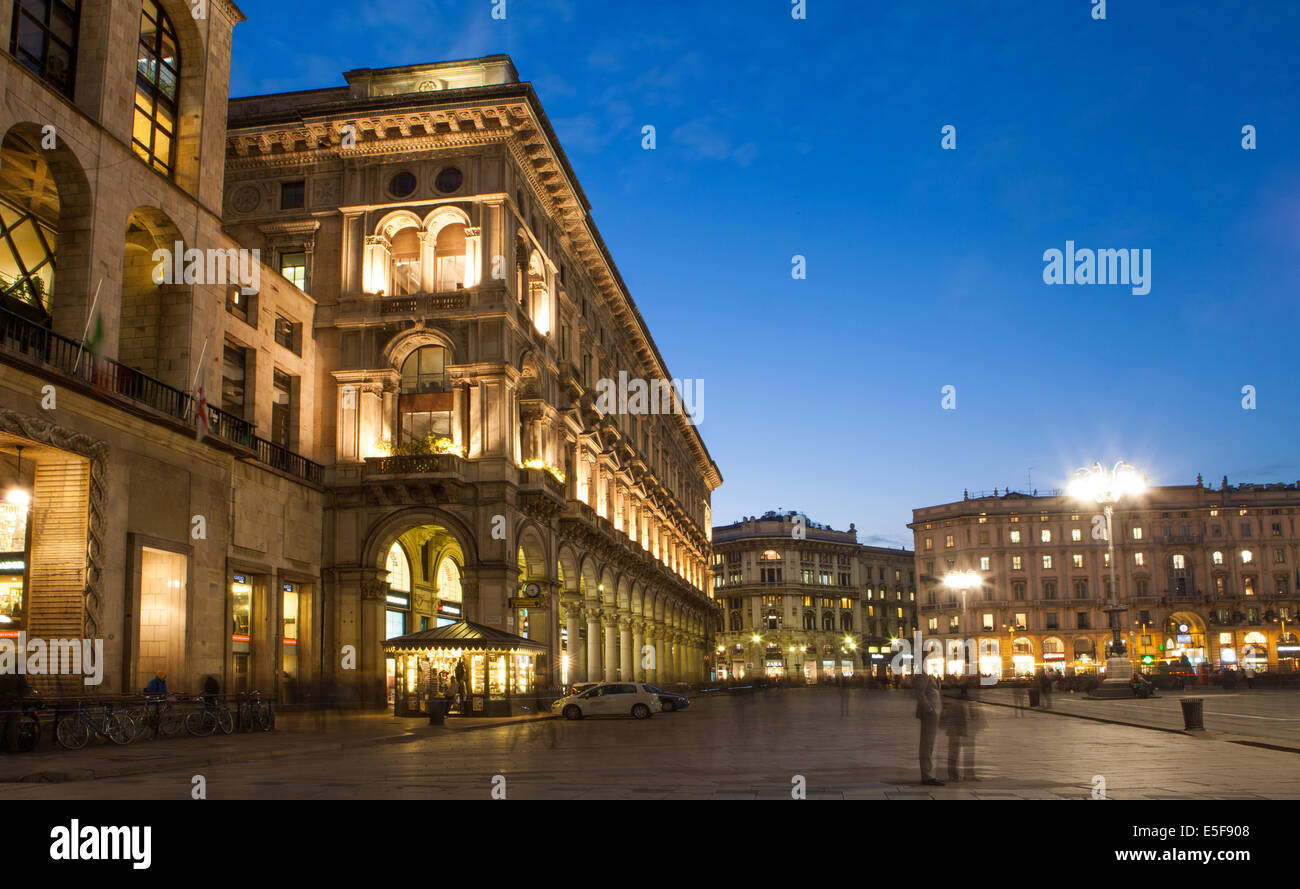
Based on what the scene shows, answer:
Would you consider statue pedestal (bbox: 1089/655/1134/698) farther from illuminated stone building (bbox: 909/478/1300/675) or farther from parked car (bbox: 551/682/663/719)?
illuminated stone building (bbox: 909/478/1300/675)

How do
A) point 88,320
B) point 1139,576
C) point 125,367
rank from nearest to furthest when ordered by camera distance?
point 88,320 → point 125,367 → point 1139,576

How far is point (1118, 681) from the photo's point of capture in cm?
4784

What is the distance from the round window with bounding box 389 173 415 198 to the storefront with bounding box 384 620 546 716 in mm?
16281

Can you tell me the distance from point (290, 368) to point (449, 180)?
9064 mm

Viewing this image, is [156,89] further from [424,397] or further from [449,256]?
[424,397]

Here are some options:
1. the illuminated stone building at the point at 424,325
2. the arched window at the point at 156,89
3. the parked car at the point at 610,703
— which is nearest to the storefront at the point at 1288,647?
the parked car at the point at 610,703

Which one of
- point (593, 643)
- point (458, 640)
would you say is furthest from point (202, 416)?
point (593, 643)

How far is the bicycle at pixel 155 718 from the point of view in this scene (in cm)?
2306

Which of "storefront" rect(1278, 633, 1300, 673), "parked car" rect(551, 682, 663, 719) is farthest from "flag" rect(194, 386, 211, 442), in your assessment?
"storefront" rect(1278, 633, 1300, 673)

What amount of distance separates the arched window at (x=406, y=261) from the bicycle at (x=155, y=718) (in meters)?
20.9

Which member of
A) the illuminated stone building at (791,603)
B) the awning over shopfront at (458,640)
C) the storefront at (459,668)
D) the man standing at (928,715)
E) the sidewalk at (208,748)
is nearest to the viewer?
the man standing at (928,715)

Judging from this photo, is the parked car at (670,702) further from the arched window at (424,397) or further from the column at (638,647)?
the arched window at (424,397)

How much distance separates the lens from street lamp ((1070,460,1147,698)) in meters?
43.9
